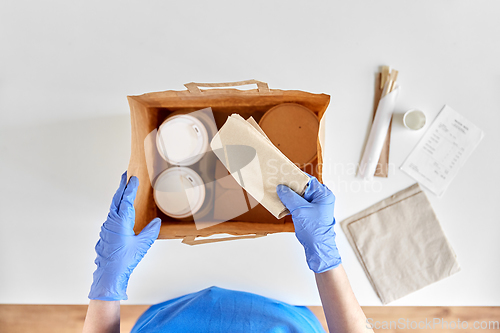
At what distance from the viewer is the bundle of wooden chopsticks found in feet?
3.03

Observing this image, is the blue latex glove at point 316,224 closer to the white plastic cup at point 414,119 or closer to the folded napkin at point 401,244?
the folded napkin at point 401,244

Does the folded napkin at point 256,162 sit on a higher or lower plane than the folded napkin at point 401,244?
higher

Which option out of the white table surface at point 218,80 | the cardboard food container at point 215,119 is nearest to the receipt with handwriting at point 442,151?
the white table surface at point 218,80

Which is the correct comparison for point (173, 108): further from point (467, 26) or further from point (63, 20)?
point (467, 26)

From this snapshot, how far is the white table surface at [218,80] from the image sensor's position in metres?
0.94

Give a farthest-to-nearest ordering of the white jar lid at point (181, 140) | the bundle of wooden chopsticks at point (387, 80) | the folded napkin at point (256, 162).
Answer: the bundle of wooden chopsticks at point (387, 80) → the white jar lid at point (181, 140) → the folded napkin at point (256, 162)

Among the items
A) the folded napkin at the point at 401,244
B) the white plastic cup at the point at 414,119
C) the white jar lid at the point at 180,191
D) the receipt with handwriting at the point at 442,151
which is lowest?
the folded napkin at the point at 401,244

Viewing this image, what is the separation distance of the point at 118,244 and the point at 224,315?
33cm

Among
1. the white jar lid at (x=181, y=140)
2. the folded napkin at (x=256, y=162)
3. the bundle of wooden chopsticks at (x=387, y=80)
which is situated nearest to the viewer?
the folded napkin at (x=256, y=162)

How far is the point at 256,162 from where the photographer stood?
696mm

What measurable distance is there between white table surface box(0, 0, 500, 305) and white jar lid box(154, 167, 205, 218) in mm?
183

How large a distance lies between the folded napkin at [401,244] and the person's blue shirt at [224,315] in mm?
265

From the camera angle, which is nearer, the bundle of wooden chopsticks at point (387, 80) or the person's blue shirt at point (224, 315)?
the person's blue shirt at point (224, 315)

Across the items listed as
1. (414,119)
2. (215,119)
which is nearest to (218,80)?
(215,119)
